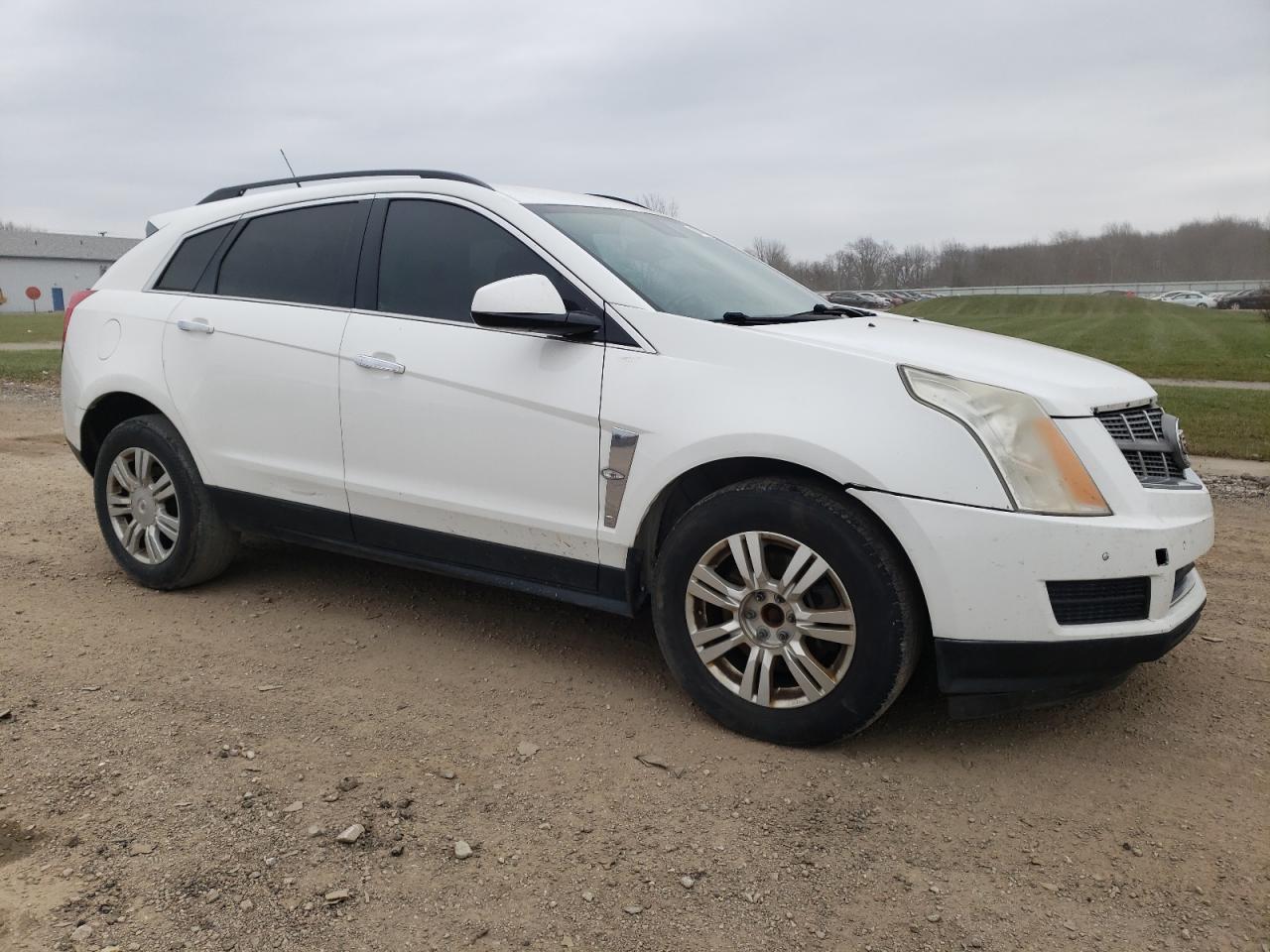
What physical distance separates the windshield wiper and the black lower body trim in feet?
4.10

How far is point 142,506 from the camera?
4.86 meters

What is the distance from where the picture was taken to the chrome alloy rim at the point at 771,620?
3.13 meters

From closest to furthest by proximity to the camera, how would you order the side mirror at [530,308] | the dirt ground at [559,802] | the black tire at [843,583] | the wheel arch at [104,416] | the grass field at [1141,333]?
the dirt ground at [559,802] < the black tire at [843,583] < the side mirror at [530,308] < the wheel arch at [104,416] < the grass field at [1141,333]

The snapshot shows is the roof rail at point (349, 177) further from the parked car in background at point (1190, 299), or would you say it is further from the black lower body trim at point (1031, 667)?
the parked car in background at point (1190, 299)

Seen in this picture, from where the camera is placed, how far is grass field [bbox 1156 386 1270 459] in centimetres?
857

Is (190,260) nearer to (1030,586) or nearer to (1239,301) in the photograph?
(1030,586)

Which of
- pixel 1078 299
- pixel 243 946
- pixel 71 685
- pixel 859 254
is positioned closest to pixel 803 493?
pixel 243 946

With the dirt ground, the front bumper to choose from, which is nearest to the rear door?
the dirt ground

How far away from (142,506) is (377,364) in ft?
5.56

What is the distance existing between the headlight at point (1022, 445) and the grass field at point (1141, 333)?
526 inches

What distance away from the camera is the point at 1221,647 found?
4195 mm

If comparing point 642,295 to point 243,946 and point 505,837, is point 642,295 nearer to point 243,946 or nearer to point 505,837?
point 505,837

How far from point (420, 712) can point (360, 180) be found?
224cm

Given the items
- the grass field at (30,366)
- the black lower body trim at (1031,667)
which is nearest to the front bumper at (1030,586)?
the black lower body trim at (1031,667)
